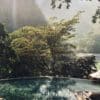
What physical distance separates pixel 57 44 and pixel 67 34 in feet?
4.21

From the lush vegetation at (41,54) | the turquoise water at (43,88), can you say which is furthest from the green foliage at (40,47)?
the turquoise water at (43,88)

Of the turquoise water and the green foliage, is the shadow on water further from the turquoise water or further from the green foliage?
the green foliage

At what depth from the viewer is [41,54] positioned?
23891mm

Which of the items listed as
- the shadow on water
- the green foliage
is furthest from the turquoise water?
the green foliage

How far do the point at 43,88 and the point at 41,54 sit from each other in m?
5.02

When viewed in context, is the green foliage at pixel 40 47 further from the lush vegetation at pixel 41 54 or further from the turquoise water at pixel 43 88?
the turquoise water at pixel 43 88

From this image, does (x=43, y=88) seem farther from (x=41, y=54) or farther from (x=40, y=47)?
(x=40, y=47)

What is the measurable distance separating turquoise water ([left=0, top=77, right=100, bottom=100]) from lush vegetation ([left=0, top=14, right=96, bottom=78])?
5.45 ft

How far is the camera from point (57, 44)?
2539cm

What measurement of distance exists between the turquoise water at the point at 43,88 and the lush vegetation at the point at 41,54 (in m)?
1.66

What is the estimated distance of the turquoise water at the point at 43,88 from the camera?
1667cm

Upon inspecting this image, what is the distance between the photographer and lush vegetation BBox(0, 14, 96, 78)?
23328mm

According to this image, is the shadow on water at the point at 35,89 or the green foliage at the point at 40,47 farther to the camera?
the green foliage at the point at 40,47

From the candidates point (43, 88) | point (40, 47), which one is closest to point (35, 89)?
point (43, 88)
